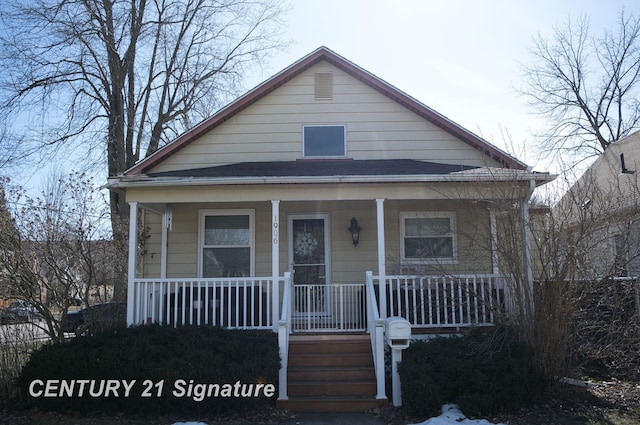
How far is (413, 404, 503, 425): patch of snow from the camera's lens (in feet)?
20.3

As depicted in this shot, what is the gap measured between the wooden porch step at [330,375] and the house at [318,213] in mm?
47

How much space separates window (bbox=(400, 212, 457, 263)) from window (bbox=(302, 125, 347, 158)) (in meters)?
2.06

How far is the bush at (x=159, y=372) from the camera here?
255 inches

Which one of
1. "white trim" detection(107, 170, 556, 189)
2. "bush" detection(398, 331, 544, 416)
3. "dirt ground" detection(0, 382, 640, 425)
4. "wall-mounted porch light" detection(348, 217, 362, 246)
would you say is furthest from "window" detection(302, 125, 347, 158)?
"dirt ground" detection(0, 382, 640, 425)

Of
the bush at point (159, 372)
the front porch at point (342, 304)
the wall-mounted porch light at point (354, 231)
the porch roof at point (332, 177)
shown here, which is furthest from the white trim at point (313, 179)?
the bush at point (159, 372)

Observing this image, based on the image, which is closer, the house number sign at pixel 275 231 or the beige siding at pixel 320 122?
the house number sign at pixel 275 231

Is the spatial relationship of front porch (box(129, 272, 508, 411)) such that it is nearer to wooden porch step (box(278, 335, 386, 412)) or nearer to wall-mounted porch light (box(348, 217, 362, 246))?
wooden porch step (box(278, 335, 386, 412))

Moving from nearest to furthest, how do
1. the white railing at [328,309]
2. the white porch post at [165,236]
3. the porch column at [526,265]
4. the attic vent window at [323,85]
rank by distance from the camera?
the porch column at [526,265]
the white railing at [328,309]
the white porch post at [165,236]
the attic vent window at [323,85]

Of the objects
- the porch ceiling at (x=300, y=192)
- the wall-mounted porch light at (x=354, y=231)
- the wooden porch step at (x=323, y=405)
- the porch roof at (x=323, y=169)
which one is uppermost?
the porch roof at (x=323, y=169)

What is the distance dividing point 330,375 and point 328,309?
2.47 meters

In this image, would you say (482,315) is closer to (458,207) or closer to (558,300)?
(558,300)

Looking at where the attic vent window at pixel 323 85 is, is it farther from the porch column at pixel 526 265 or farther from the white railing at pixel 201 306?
the porch column at pixel 526 265

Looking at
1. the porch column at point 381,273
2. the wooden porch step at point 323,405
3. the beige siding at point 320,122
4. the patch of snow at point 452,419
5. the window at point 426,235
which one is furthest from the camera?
the beige siding at point 320,122

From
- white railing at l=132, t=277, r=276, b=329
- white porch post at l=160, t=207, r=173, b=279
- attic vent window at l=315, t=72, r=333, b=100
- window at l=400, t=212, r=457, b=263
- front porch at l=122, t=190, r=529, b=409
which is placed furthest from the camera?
attic vent window at l=315, t=72, r=333, b=100
